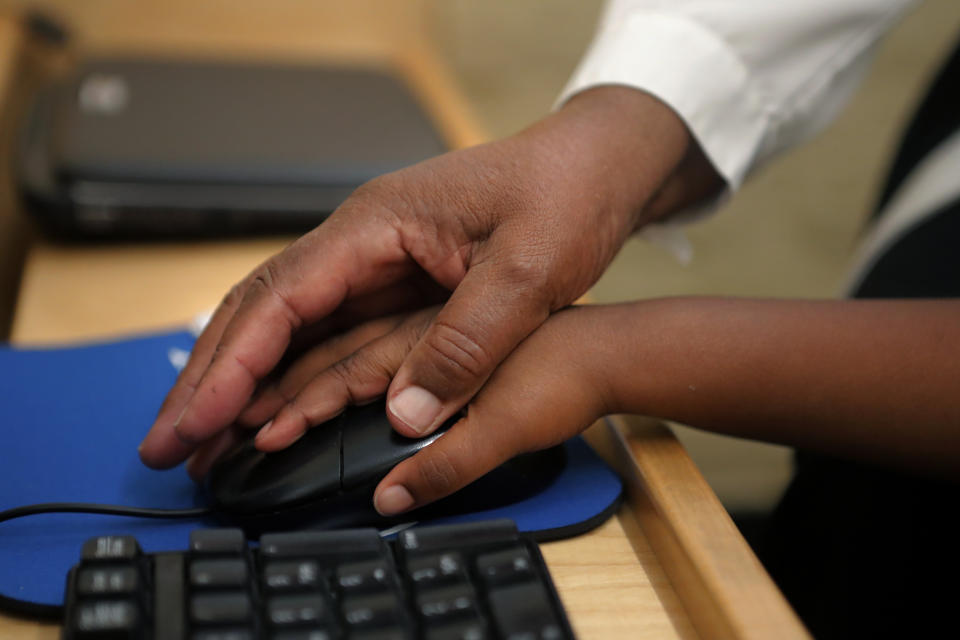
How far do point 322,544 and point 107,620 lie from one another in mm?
80

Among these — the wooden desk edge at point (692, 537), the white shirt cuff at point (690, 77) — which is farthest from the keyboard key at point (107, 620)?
the white shirt cuff at point (690, 77)

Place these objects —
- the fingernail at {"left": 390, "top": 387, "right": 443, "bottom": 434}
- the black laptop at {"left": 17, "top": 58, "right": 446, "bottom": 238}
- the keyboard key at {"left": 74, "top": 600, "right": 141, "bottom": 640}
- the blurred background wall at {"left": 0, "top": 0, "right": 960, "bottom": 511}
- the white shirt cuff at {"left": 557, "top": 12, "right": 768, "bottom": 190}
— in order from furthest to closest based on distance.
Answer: the blurred background wall at {"left": 0, "top": 0, "right": 960, "bottom": 511} → the black laptop at {"left": 17, "top": 58, "right": 446, "bottom": 238} → the white shirt cuff at {"left": 557, "top": 12, "right": 768, "bottom": 190} → the fingernail at {"left": 390, "top": 387, "right": 443, "bottom": 434} → the keyboard key at {"left": 74, "top": 600, "right": 141, "bottom": 640}

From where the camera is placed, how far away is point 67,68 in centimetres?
96

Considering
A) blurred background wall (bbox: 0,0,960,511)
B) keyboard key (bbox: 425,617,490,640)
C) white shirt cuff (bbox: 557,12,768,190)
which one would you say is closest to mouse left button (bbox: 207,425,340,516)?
keyboard key (bbox: 425,617,490,640)

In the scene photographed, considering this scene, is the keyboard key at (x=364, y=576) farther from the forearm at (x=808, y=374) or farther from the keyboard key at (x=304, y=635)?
the forearm at (x=808, y=374)

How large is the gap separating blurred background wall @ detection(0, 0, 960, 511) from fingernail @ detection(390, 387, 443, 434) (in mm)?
516

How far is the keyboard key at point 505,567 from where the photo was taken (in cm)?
32

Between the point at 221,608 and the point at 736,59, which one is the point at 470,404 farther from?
the point at 736,59

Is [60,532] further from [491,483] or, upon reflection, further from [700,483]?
[700,483]

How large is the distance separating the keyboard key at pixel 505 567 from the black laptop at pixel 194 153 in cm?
43

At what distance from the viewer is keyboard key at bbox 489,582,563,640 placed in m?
0.29

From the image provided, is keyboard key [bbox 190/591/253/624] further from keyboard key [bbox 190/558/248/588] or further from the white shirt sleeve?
the white shirt sleeve

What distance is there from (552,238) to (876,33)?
1.23 ft

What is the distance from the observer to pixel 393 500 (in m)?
0.37
